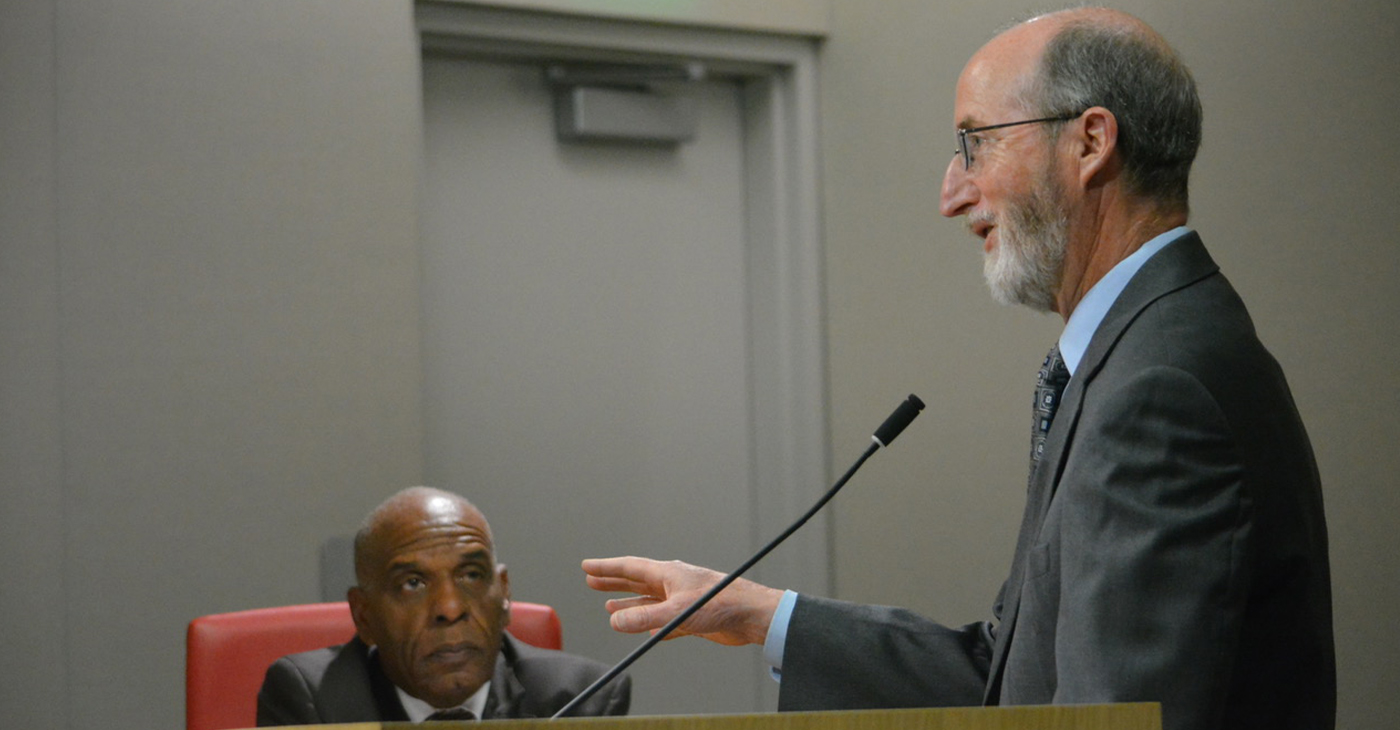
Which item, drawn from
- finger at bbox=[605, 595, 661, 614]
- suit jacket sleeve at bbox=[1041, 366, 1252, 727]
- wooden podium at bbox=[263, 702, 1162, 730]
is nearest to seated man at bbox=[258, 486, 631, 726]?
finger at bbox=[605, 595, 661, 614]

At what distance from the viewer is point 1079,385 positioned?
131 centimetres

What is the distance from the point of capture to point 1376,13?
9.29ft

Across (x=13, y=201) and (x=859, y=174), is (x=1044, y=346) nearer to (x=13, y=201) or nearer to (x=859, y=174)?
(x=859, y=174)

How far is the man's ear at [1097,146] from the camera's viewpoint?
1.47m

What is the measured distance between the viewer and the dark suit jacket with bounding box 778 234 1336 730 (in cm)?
112

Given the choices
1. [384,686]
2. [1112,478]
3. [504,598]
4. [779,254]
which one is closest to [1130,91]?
[1112,478]

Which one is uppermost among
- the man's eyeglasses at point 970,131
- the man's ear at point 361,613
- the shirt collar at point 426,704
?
the man's eyeglasses at point 970,131

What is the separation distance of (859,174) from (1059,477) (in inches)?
99.7

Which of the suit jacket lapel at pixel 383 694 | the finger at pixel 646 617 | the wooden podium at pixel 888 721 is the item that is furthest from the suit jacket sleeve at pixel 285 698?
the wooden podium at pixel 888 721

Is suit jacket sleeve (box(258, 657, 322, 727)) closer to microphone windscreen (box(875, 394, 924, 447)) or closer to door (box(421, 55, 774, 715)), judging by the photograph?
microphone windscreen (box(875, 394, 924, 447))

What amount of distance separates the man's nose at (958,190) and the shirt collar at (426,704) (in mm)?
1215

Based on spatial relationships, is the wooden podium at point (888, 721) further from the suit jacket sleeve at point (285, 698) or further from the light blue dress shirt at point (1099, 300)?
the suit jacket sleeve at point (285, 698)

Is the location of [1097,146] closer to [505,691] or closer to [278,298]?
[505,691]

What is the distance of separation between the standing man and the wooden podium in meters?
0.30
